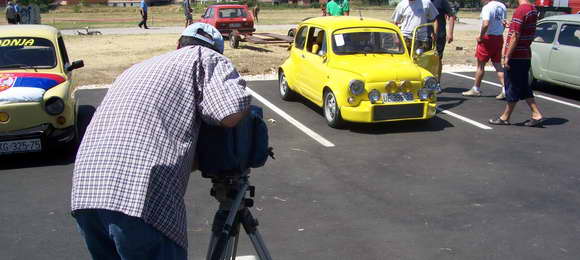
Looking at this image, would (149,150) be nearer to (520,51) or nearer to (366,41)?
(520,51)

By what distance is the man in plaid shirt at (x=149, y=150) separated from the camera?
90.4 inches

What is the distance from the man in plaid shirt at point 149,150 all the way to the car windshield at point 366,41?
247 inches

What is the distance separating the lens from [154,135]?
235 centimetres

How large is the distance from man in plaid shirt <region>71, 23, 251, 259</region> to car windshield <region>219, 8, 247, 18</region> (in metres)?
19.5

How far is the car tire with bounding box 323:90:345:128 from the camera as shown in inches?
316

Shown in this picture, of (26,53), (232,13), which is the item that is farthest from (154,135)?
(232,13)

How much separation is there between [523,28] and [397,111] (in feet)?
6.46

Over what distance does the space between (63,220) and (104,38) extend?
2007 centimetres

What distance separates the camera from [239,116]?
249 cm

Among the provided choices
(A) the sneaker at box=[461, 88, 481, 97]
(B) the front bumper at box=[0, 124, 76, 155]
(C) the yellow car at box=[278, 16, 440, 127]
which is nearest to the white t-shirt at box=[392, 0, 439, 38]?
(C) the yellow car at box=[278, 16, 440, 127]

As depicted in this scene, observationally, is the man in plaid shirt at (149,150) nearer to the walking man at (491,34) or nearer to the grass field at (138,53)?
the walking man at (491,34)

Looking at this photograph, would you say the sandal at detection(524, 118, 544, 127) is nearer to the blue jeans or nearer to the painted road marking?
the painted road marking

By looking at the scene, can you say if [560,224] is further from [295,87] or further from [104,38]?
[104,38]

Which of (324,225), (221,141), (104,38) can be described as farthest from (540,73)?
Result: (104,38)
